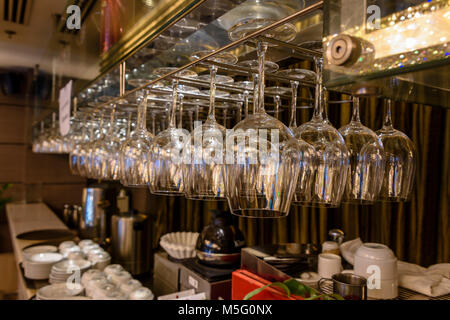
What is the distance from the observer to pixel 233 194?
559 mm

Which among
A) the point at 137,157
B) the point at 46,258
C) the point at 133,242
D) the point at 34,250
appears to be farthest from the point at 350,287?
the point at 34,250

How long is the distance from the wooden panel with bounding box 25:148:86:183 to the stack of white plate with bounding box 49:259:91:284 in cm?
387

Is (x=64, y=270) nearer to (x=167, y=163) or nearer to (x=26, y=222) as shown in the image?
(x=167, y=163)

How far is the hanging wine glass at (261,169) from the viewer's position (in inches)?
21.3

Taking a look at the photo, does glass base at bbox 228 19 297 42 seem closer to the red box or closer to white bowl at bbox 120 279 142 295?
the red box

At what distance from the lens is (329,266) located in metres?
1.06

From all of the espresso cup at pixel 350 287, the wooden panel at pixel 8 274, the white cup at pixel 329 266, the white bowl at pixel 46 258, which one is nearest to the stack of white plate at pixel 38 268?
the white bowl at pixel 46 258

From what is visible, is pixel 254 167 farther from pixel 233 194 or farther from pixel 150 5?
pixel 150 5

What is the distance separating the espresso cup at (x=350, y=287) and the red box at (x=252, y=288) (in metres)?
0.10

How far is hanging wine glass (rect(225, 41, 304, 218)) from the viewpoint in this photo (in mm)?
540

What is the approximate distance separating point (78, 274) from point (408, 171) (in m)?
1.63
